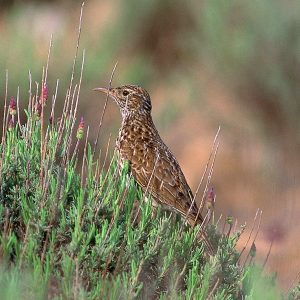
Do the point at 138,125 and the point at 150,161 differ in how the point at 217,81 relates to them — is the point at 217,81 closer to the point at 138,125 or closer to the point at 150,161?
the point at 138,125

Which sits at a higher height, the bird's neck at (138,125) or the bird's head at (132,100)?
the bird's head at (132,100)

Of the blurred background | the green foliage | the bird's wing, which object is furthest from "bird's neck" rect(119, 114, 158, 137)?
the blurred background

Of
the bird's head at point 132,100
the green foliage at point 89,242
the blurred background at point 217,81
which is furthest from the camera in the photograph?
the blurred background at point 217,81

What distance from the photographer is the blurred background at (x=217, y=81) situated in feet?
42.8

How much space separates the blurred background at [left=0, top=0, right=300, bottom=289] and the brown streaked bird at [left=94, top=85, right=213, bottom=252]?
14.0ft

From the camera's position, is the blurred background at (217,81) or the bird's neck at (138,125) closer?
the bird's neck at (138,125)

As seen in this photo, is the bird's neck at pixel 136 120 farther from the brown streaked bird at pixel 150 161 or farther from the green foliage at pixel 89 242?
the green foliage at pixel 89 242

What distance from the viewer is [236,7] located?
14172 mm

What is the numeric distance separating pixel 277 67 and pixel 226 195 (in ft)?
5.93

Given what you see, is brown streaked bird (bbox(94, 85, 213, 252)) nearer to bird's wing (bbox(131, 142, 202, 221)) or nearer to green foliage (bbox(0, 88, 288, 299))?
bird's wing (bbox(131, 142, 202, 221))

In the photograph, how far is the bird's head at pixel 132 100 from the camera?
788cm

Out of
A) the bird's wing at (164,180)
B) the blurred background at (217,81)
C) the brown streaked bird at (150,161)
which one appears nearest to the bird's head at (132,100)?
the brown streaked bird at (150,161)

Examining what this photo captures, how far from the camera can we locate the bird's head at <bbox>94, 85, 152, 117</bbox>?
7.88 meters

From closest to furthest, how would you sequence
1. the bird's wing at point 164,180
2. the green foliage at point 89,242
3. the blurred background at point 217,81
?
1. the green foliage at point 89,242
2. the bird's wing at point 164,180
3. the blurred background at point 217,81
